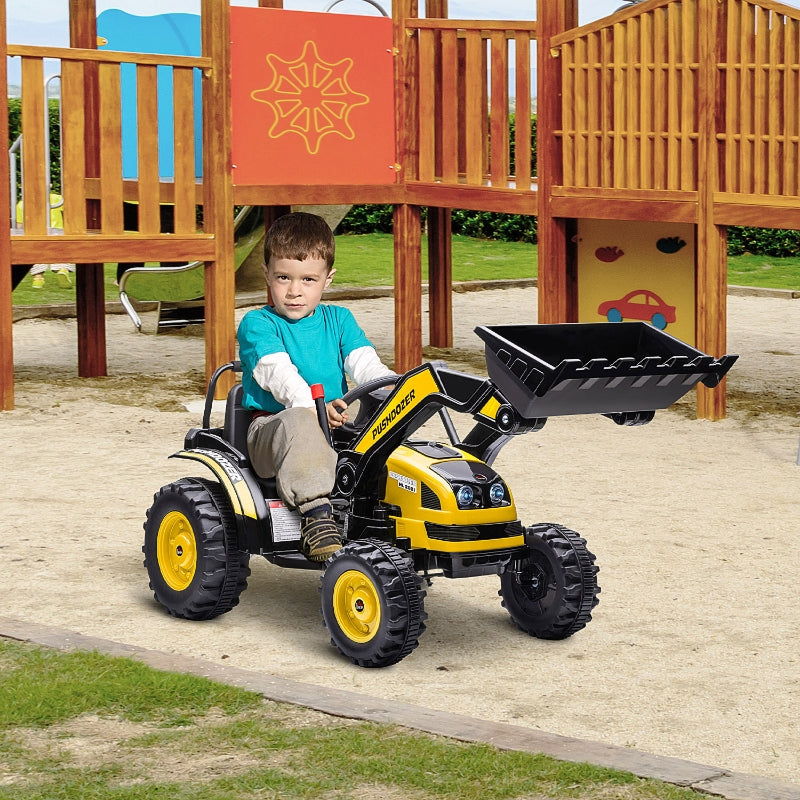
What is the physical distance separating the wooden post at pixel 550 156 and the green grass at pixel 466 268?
845 centimetres

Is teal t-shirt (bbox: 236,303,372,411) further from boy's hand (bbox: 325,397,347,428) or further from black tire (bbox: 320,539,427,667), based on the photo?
black tire (bbox: 320,539,427,667)

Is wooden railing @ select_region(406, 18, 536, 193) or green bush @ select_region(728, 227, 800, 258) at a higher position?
wooden railing @ select_region(406, 18, 536, 193)

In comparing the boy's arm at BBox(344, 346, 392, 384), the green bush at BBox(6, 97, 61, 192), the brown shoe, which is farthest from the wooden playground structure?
the green bush at BBox(6, 97, 61, 192)

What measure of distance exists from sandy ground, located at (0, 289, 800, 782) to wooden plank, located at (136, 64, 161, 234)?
4.29ft

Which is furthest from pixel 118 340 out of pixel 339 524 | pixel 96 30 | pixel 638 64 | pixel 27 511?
A: pixel 339 524

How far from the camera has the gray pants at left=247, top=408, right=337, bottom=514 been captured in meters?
5.15

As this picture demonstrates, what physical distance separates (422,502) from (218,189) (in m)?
6.79

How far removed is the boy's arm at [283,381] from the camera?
5223mm

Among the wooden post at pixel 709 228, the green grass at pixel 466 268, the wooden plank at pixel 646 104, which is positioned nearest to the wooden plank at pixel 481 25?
the wooden plank at pixel 646 104

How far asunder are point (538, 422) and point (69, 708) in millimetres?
1541

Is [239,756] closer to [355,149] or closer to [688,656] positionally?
[688,656]

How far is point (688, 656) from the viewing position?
5090 mm

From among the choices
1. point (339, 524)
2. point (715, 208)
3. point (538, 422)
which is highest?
point (715, 208)

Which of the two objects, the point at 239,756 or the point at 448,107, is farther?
the point at 448,107
